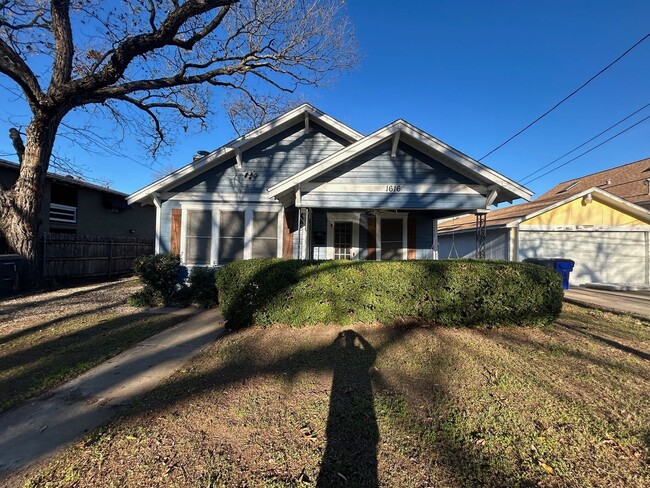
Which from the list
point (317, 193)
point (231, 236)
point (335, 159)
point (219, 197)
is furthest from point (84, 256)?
point (335, 159)

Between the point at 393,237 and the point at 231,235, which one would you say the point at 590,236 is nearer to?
the point at 393,237

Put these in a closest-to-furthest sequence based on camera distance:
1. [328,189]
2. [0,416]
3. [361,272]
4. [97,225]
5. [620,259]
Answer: [0,416] < [361,272] < [328,189] < [620,259] < [97,225]

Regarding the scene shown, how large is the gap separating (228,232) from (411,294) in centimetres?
607

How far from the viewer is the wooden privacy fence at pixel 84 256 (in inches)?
478

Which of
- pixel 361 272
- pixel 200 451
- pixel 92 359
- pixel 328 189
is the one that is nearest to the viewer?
pixel 200 451

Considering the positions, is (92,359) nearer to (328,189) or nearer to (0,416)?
(0,416)

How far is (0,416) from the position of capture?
326cm

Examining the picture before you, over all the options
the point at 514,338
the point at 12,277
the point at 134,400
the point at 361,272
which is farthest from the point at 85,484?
the point at 12,277

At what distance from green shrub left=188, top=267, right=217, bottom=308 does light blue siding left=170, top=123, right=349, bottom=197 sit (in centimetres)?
259

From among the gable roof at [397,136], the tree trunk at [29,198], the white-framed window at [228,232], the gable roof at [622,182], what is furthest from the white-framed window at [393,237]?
the gable roof at [622,182]

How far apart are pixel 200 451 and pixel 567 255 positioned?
15.9 m

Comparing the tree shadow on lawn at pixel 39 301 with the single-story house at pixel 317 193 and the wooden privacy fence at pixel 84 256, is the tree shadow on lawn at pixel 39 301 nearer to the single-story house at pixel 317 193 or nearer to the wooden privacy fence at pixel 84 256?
the wooden privacy fence at pixel 84 256

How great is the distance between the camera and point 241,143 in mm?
9445

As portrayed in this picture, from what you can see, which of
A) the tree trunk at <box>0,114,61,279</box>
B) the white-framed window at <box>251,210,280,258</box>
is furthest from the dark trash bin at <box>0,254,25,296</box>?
the white-framed window at <box>251,210,280,258</box>
